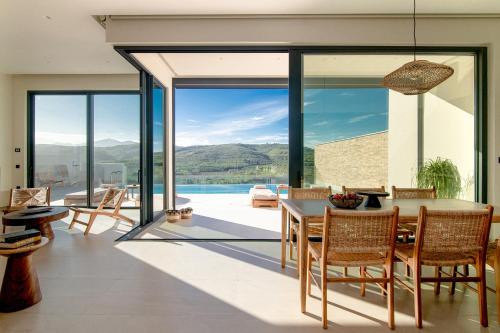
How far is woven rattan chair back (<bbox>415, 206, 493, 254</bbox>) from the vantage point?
184cm

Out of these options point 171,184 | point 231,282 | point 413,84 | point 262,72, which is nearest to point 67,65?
point 171,184

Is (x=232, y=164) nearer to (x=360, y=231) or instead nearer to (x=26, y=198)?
(x=26, y=198)

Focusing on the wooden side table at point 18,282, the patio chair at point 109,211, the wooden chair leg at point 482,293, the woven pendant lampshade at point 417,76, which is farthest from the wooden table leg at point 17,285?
the woven pendant lampshade at point 417,76

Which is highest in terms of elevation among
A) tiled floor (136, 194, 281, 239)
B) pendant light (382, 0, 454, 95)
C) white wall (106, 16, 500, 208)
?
white wall (106, 16, 500, 208)

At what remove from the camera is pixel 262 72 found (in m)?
5.90

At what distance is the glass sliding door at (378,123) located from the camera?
3807 mm

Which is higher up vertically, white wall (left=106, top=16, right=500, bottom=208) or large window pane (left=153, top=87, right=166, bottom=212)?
white wall (left=106, top=16, right=500, bottom=208)

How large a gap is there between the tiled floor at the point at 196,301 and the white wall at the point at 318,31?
9.54 ft

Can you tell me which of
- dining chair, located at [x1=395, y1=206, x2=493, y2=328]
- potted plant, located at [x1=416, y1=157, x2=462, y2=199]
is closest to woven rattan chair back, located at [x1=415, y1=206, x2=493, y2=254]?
dining chair, located at [x1=395, y1=206, x2=493, y2=328]

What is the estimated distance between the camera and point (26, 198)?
15.0 feet

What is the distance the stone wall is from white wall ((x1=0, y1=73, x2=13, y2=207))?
6910mm

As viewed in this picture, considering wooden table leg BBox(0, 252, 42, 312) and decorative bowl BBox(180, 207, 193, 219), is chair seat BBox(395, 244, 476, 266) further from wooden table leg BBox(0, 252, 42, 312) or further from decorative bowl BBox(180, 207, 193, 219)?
decorative bowl BBox(180, 207, 193, 219)

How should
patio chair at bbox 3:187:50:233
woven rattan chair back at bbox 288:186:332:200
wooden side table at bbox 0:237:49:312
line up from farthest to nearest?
patio chair at bbox 3:187:50:233, woven rattan chair back at bbox 288:186:332:200, wooden side table at bbox 0:237:49:312

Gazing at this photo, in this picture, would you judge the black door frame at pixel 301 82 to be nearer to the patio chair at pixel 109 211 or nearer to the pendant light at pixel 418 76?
the pendant light at pixel 418 76
